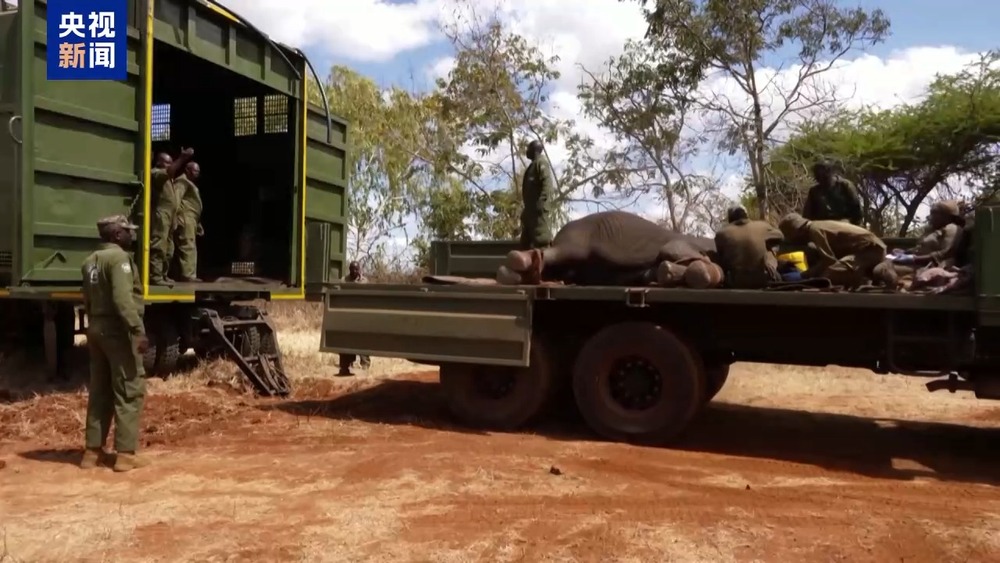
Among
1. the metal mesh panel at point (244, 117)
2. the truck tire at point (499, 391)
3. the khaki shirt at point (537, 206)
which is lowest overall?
the truck tire at point (499, 391)

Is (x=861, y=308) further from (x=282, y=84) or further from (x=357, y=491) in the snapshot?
(x=282, y=84)

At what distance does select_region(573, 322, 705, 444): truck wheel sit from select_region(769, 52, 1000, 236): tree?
9.96 meters

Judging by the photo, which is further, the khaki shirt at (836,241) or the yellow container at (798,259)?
the yellow container at (798,259)

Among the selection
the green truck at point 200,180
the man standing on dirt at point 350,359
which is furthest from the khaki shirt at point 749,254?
the green truck at point 200,180

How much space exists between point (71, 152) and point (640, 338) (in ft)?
16.4

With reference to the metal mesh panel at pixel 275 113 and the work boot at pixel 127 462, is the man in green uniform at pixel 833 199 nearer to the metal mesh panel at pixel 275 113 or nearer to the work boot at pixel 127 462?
the work boot at pixel 127 462

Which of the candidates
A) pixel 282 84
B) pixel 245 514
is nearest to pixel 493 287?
pixel 245 514

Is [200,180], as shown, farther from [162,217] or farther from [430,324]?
[430,324]

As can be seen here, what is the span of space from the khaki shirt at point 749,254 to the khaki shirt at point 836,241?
27 cm

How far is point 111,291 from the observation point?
5.79 m

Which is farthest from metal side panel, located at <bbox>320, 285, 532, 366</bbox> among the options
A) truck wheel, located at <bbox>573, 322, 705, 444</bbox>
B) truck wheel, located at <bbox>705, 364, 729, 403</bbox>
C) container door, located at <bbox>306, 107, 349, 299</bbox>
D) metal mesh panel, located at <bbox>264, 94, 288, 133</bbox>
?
metal mesh panel, located at <bbox>264, 94, 288, 133</bbox>

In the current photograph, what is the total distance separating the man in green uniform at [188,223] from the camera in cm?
931

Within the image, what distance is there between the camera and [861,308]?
610 centimetres

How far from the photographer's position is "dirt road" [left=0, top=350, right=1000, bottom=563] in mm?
4336
